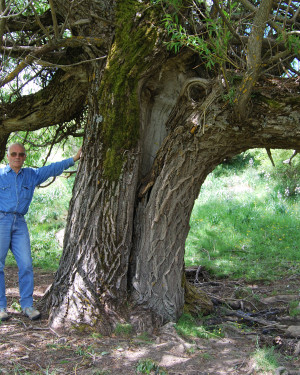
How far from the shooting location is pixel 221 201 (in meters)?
12.3

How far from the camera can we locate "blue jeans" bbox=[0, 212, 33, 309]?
459cm

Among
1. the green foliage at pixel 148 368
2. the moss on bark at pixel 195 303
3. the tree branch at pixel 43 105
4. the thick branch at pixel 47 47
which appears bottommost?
the green foliage at pixel 148 368

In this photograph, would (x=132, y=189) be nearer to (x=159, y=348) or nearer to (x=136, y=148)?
(x=136, y=148)

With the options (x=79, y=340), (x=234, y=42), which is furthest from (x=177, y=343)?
(x=234, y=42)

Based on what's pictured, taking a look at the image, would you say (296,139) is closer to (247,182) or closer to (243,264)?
(243,264)

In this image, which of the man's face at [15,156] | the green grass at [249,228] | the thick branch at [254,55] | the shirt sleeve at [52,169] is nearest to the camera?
the thick branch at [254,55]

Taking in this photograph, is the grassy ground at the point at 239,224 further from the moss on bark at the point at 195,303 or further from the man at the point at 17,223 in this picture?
the man at the point at 17,223

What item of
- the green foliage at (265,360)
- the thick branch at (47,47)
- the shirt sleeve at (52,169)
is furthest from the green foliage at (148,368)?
the thick branch at (47,47)

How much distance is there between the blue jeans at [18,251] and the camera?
4.59 metres

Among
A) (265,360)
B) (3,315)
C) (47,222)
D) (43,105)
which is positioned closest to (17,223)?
(3,315)

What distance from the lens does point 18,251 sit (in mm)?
4668

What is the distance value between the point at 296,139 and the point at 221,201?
8.25 m

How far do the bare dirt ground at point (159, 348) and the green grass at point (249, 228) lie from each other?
217 centimetres

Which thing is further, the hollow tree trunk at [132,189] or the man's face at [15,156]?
the man's face at [15,156]
